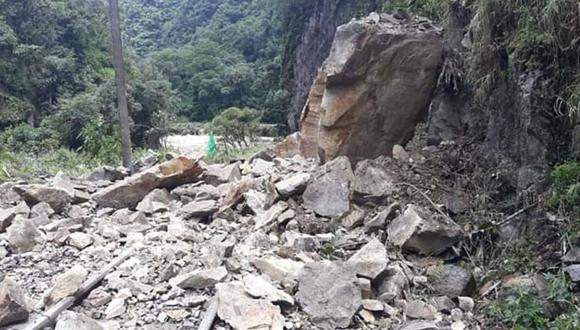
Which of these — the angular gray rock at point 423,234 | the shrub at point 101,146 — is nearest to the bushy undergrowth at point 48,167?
the shrub at point 101,146

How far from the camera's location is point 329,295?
9.48 ft

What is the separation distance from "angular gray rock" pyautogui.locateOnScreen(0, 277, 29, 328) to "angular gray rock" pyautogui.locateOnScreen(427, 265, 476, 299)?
230 cm

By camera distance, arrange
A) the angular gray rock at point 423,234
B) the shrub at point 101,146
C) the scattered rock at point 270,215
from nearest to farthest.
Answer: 1. the angular gray rock at point 423,234
2. the scattered rock at point 270,215
3. the shrub at point 101,146

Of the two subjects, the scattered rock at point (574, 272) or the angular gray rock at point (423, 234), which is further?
the angular gray rock at point (423, 234)

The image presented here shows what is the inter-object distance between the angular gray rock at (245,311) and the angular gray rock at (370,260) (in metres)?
0.68

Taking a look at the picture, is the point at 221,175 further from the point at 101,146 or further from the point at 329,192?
the point at 101,146

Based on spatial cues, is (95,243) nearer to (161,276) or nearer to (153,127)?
(161,276)

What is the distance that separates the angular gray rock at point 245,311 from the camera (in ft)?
8.54

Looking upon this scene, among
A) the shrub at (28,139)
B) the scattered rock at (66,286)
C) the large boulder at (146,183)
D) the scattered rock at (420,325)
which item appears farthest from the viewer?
the shrub at (28,139)

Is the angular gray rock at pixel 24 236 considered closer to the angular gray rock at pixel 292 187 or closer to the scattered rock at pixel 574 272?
the angular gray rock at pixel 292 187

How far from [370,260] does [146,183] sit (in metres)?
2.61

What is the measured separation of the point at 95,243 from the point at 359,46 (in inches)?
113

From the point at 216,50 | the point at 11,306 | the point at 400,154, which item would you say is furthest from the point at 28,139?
the point at 216,50

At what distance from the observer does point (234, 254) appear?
3.51 m
